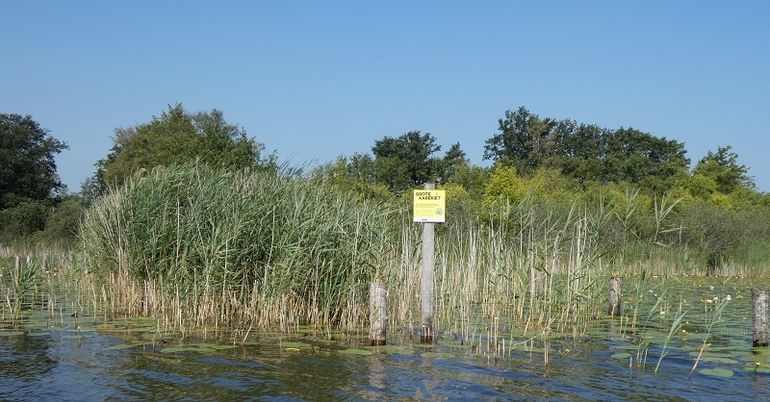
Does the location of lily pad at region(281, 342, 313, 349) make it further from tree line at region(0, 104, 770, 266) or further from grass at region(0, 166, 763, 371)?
tree line at region(0, 104, 770, 266)

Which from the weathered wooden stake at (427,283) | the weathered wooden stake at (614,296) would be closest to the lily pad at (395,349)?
the weathered wooden stake at (427,283)

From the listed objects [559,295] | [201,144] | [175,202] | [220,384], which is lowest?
[220,384]

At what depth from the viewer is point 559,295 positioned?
10883 millimetres

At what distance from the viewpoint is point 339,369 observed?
823 cm

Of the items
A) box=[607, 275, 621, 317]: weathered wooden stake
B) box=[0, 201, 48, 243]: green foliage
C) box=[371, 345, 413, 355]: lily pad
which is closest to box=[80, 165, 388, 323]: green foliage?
box=[371, 345, 413, 355]: lily pad

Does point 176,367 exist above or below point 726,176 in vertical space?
below

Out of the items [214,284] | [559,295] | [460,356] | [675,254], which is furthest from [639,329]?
[675,254]

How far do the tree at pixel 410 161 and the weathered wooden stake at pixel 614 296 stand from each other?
141 ft

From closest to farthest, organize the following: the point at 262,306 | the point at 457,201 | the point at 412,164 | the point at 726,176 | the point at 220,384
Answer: the point at 220,384
the point at 262,306
the point at 457,201
the point at 726,176
the point at 412,164

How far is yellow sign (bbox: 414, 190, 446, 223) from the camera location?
9656 mm

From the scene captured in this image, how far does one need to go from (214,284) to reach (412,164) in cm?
5114

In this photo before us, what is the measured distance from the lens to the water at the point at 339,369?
7281mm

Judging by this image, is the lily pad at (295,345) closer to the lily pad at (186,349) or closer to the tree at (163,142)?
the lily pad at (186,349)

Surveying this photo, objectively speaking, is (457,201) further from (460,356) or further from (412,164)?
(412,164)
